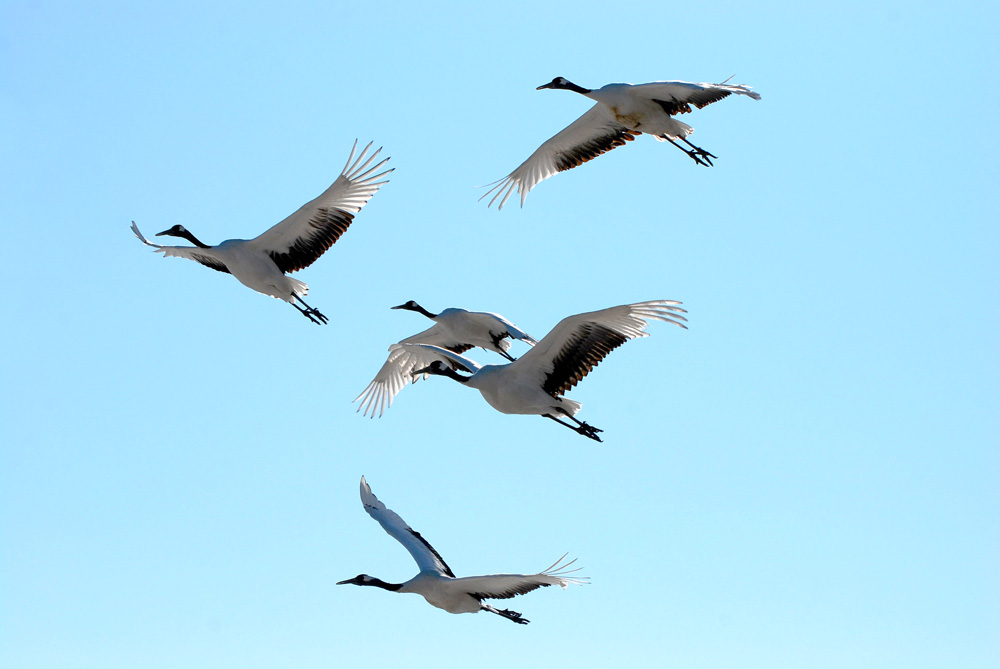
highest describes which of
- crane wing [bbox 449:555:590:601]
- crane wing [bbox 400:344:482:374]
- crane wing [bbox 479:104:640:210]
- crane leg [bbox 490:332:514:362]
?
crane wing [bbox 479:104:640:210]

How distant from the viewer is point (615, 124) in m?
19.1

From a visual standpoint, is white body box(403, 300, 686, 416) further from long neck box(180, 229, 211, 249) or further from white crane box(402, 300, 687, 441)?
long neck box(180, 229, 211, 249)

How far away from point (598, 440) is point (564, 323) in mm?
1880

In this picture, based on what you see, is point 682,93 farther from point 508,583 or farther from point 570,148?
point 508,583

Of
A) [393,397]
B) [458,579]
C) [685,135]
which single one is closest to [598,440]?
[458,579]

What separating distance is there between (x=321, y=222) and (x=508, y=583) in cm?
650

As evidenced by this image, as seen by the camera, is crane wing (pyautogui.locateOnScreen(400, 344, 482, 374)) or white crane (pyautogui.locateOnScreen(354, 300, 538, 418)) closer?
crane wing (pyautogui.locateOnScreen(400, 344, 482, 374))

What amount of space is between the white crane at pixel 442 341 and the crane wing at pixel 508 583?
3007mm

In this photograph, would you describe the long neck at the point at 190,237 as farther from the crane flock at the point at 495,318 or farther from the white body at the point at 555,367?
the white body at the point at 555,367

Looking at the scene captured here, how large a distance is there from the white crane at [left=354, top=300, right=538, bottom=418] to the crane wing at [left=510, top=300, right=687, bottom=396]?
1.00 metres

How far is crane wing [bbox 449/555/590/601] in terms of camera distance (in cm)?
1373

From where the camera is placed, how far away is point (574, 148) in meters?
19.9

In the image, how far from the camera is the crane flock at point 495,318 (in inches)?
584

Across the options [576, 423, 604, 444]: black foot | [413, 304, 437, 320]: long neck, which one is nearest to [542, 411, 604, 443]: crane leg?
[576, 423, 604, 444]: black foot
